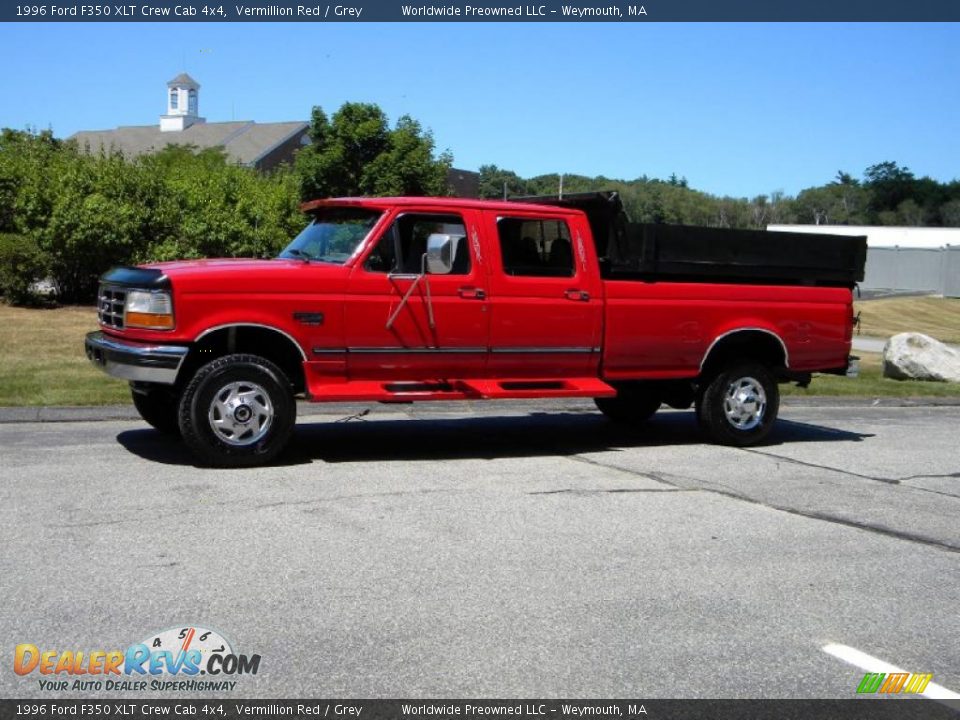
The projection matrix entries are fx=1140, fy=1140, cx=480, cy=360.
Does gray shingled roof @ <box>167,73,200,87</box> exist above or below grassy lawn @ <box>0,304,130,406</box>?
above

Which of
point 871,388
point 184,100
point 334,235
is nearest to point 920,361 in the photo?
point 871,388

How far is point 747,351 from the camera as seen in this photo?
36.0ft

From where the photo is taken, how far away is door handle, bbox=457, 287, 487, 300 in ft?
30.7

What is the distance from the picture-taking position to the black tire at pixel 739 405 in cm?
1060

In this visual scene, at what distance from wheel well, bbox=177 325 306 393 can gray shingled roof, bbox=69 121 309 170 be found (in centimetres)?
6241

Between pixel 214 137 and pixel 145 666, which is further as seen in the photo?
pixel 214 137

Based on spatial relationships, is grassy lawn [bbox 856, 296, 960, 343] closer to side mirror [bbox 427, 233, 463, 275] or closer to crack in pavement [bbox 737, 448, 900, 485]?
crack in pavement [bbox 737, 448, 900, 485]

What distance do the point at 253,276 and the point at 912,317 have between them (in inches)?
1214

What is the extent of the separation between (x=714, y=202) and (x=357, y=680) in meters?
58.2

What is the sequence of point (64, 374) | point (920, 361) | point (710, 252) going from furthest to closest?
1. point (920, 361)
2. point (64, 374)
3. point (710, 252)

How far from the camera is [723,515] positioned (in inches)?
301

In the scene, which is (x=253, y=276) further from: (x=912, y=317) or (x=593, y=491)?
(x=912, y=317)

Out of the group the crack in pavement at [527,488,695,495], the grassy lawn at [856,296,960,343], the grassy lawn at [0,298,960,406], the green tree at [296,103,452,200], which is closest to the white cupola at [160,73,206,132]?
the green tree at [296,103,452,200]

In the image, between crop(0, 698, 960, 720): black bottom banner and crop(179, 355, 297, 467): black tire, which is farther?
crop(179, 355, 297, 467): black tire
